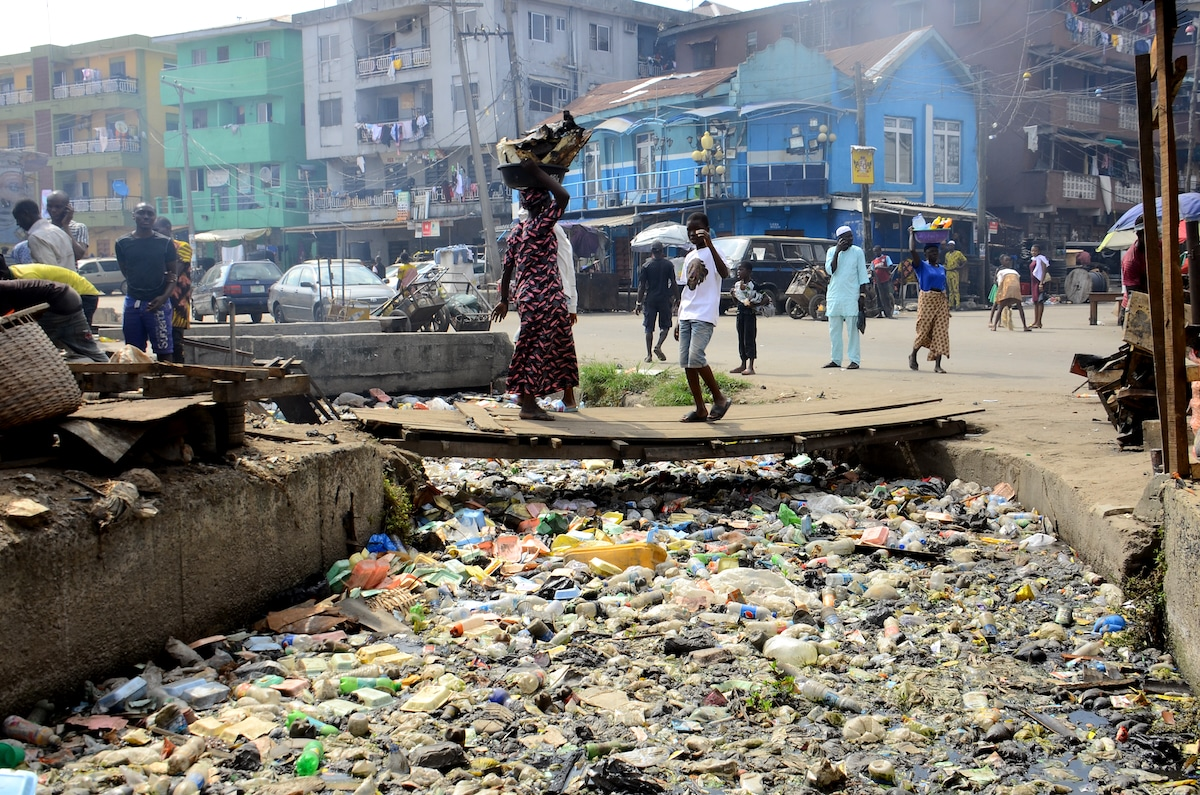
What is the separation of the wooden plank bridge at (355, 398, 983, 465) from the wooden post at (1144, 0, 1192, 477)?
2753 millimetres

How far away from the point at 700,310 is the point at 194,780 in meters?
4.65

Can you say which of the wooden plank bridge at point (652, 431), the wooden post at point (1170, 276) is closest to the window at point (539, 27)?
the wooden plank bridge at point (652, 431)

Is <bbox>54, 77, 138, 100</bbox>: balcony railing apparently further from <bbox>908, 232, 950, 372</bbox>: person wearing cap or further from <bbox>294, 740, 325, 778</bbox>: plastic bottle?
<bbox>294, 740, 325, 778</bbox>: plastic bottle

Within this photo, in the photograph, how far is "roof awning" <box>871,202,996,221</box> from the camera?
3231 centimetres

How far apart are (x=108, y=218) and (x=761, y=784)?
179ft

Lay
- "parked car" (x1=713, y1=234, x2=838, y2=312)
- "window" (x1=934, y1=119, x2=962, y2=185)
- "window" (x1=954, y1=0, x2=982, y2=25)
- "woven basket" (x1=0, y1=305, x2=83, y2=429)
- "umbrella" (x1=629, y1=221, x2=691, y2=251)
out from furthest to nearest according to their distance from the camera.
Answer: "window" (x1=954, y1=0, x2=982, y2=25)
"window" (x1=934, y1=119, x2=962, y2=185)
"umbrella" (x1=629, y1=221, x2=691, y2=251)
"parked car" (x1=713, y1=234, x2=838, y2=312)
"woven basket" (x1=0, y1=305, x2=83, y2=429)

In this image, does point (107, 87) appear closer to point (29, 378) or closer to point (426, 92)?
point (426, 92)

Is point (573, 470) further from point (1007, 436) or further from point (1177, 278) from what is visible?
point (1177, 278)

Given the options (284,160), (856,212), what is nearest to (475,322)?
Result: (856,212)

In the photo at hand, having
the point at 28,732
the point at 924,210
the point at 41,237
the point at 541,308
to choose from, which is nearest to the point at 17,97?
the point at 924,210

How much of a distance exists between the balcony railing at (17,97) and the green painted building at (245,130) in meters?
8.84

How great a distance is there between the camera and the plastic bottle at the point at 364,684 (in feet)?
12.7

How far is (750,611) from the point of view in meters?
4.66

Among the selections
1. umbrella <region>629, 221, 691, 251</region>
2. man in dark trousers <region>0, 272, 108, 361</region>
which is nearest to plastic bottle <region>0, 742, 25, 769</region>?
man in dark trousers <region>0, 272, 108, 361</region>
